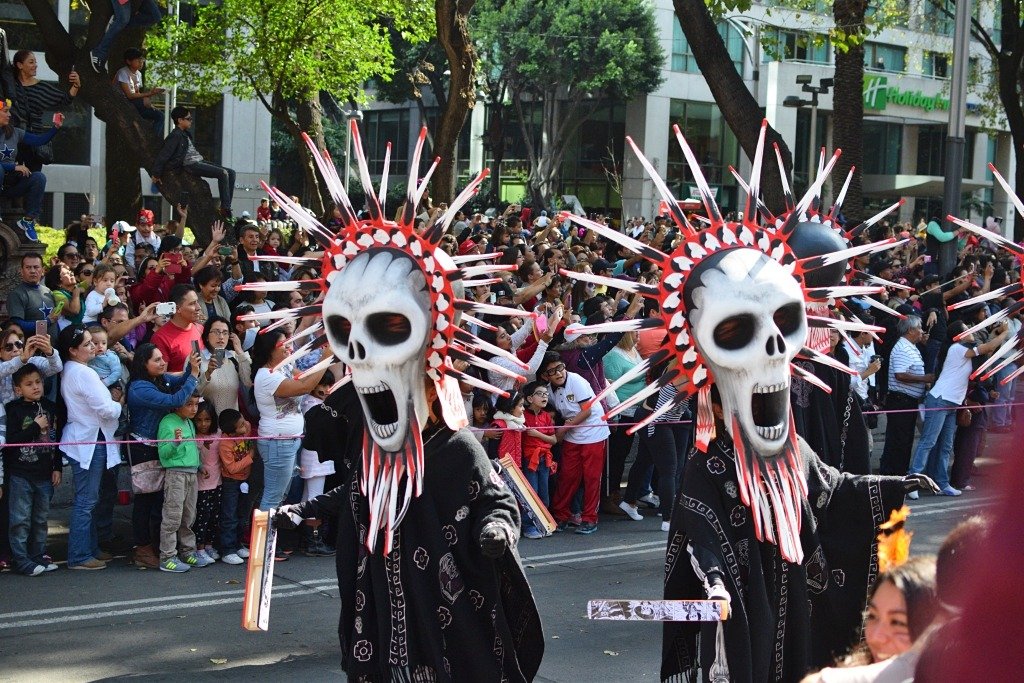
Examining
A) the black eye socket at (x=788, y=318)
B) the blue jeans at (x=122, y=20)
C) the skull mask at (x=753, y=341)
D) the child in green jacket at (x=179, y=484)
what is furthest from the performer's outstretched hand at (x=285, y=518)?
the blue jeans at (x=122, y=20)

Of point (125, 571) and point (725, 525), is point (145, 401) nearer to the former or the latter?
point (125, 571)

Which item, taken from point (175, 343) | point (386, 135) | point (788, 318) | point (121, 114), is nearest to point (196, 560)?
point (175, 343)

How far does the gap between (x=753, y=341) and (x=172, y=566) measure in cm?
483

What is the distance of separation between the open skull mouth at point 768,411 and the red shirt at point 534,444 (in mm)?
4654

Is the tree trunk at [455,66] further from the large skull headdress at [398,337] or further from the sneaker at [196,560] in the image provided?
the large skull headdress at [398,337]

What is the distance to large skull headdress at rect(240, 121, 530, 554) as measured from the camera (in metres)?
5.41

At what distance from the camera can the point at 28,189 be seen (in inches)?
448

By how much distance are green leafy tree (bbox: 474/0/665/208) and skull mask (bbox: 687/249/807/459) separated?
31.8 metres

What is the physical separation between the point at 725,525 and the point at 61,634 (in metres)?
3.96

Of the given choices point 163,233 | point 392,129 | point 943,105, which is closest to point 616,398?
point 163,233

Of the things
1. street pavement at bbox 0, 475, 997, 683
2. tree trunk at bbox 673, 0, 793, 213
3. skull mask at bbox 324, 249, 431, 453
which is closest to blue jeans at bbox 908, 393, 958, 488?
street pavement at bbox 0, 475, 997, 683

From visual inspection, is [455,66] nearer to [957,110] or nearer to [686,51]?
[957,110]

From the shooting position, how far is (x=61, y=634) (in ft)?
23.8

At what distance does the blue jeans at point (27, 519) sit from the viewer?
819cm
